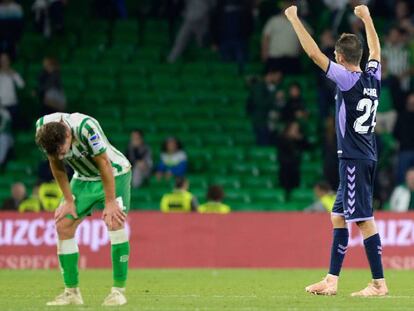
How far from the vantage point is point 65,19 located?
2664 centimetres

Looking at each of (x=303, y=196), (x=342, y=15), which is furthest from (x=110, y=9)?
(x=303, y=196)

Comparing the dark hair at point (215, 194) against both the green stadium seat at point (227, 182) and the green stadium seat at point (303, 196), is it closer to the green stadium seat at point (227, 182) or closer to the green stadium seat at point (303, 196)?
the green stadium seat at point (303, 196)

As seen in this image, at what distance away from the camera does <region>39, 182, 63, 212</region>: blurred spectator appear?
21.1 meters

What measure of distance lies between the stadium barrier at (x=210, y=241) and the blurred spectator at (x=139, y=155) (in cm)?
275

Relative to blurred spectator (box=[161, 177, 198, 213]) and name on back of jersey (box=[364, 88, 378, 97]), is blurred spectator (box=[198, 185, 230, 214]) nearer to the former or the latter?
blurred spectator (box=[161, 177, 198, 213])

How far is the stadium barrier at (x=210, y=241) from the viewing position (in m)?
19.4

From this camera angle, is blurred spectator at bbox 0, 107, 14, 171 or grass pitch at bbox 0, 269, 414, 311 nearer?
grass pitch at bbox 0, 269, 414, 311

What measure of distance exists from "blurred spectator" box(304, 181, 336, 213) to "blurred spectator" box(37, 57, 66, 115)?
548cm

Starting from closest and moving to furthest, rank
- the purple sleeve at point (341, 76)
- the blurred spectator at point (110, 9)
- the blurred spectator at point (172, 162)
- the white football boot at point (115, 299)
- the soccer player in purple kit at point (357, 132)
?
the white football boot at point (115, 299)
the purple sleeve at point (341, 76)
the soccer player in purple kit at point (357, 132)
the blurred spectator at point (172, 162)
the blurred spectator at point (110, 9)

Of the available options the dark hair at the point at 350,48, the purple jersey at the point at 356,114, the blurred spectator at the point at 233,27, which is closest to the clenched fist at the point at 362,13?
the dark hair at the point at 350,48

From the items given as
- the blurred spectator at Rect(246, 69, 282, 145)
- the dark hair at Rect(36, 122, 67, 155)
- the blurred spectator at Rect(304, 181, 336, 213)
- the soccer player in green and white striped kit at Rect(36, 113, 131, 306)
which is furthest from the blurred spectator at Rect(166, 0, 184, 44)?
the dark hair at Rect(36, 122, 67, 155)

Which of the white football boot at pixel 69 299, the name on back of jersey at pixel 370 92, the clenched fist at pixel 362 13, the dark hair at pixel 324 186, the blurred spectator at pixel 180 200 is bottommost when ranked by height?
the blurred spectator at pixel 180 200

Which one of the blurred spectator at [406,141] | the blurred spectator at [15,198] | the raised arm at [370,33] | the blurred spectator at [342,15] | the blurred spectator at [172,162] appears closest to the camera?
the raised arm at [370,33]

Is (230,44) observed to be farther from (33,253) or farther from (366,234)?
(366,234)
